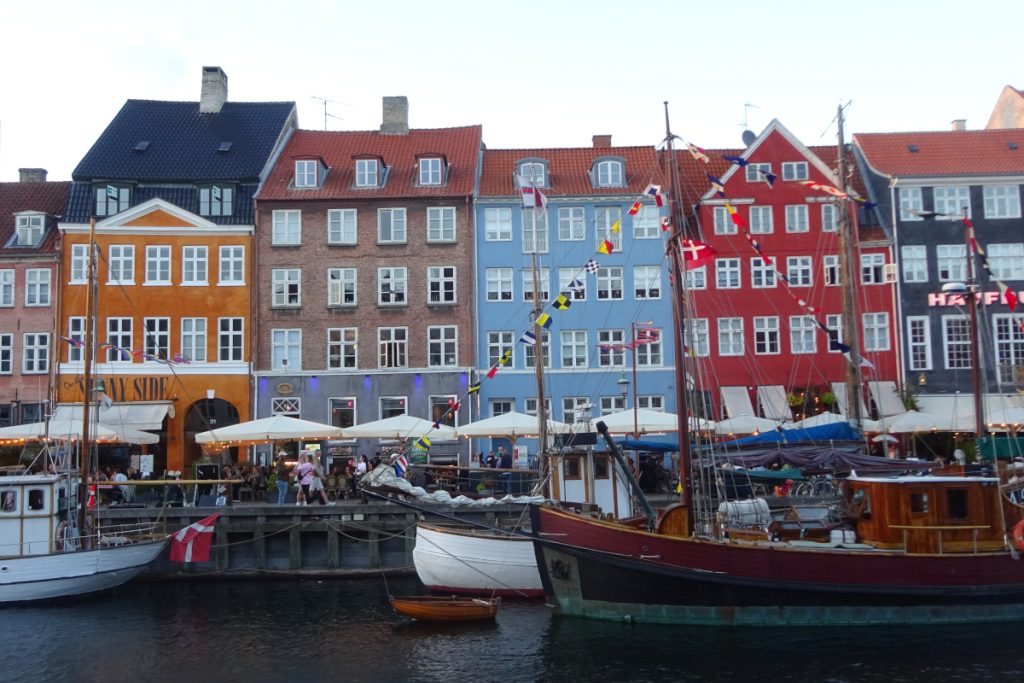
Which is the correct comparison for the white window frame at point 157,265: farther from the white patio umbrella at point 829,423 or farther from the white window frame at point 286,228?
the white patio umbrella at point 829,423

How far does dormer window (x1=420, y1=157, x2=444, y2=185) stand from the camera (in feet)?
143

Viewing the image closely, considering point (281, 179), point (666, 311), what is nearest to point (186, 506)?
point (281, 179)

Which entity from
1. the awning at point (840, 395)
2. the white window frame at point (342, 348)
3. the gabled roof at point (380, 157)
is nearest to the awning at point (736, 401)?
the awning at point (840, 395)

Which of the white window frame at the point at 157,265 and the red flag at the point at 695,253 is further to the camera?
the white window frame at the point at 157,265

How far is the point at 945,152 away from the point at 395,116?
23556mm

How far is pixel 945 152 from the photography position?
4434 centimetres

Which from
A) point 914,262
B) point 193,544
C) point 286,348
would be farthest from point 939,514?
point 286,348

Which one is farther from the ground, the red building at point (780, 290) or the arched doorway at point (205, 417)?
the red building at point (780, 290)

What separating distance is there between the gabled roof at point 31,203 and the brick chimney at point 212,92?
6.71 m

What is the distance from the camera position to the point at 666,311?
141ft

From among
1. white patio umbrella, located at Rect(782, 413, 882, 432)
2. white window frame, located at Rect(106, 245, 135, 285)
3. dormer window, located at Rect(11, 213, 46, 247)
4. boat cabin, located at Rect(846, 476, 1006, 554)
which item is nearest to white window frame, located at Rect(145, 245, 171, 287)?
white window frame, located at Rect(106, 245, 135, 285)

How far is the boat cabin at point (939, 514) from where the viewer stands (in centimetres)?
2189

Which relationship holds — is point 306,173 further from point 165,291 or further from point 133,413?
point 133,413

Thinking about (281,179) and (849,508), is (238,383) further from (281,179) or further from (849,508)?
(849,508)
